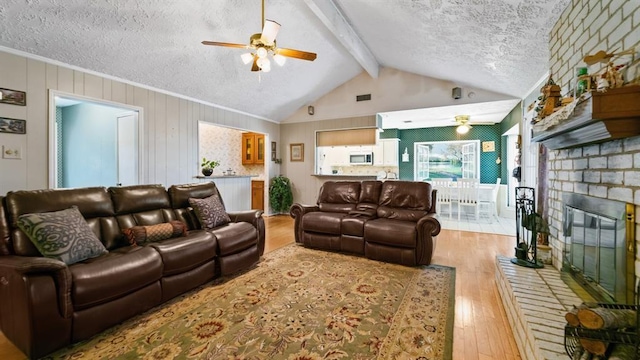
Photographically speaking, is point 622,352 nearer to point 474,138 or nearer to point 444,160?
point 474,138

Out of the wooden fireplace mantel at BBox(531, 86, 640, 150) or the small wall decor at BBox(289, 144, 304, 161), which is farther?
the small wall decor at BBox(289, 144, 304, 161)

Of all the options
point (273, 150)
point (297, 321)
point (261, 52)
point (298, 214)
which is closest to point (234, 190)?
point (273, 150)

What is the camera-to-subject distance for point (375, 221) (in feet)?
11.7

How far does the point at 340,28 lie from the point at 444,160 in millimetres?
5898

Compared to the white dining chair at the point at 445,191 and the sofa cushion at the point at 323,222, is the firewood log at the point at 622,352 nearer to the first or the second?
the sofa cushion at the point at 323,222

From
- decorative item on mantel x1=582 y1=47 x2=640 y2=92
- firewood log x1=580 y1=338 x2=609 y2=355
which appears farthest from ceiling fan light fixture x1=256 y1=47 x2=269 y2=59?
firewood log x1=580 y1=338 x2=609 y2=355

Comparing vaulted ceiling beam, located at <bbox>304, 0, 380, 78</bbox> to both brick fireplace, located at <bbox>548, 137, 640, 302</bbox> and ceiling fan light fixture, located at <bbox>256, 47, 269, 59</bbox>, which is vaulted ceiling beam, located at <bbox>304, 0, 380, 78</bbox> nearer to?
ceiling fan light fixture, located at <bbox>256, 47, 269, 59</bbox>

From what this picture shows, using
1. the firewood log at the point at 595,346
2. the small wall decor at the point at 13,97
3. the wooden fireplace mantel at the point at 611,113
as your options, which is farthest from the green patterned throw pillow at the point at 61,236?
the wooden fireplace mantel at the point at 611,113

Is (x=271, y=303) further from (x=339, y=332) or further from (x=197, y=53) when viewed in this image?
(x=197, y=53)

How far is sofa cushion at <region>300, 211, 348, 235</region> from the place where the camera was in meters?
3.73

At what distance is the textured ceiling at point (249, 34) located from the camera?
2.73 meters

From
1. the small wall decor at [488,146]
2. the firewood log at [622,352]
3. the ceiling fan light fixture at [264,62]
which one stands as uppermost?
the ceiling fan light fixture at [264,62]

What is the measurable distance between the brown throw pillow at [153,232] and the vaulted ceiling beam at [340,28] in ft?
9.75

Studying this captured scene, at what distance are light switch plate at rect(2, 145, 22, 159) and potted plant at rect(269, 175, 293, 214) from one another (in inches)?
174
